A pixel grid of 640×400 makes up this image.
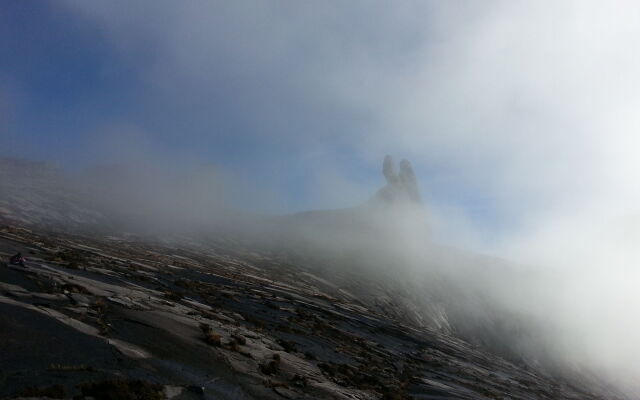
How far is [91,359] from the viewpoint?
18.7m

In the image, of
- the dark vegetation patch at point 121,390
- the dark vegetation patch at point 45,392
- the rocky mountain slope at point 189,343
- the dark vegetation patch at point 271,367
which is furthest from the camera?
the dark vegetation patch at point 271,367

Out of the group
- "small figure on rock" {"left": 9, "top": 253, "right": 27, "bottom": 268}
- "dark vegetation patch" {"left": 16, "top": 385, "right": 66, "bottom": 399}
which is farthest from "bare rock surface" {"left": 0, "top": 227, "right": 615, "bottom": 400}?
"small figure on rock" {"left": 9, "top": 253, "right": 27, "bottom": 268}

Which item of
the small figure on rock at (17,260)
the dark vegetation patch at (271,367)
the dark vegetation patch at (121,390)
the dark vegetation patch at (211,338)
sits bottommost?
the dark vegetation patch at (121,390)

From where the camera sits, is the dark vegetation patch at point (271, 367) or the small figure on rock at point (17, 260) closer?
the dark vegetation patch at point (271, 367)

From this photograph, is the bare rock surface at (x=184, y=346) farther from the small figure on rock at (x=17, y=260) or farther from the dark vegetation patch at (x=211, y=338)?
the small figure on rock at (x=17, y=260)

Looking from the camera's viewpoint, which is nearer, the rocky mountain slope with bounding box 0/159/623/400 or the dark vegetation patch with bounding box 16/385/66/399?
the dark vegetation patch with bounding box 16/385/66/399

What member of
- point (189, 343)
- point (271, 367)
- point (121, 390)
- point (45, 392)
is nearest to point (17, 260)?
point (189, 343)

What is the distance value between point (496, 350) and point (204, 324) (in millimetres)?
116267

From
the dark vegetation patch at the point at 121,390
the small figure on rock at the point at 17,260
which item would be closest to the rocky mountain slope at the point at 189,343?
the dark vegetation patch at the point at 121,390

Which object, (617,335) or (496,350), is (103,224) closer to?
(496,350)

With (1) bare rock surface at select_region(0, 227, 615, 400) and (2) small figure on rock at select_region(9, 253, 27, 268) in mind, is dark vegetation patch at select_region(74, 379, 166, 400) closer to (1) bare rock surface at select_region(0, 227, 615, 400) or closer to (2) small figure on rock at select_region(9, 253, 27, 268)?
(1) bare rock surface at select_region(0, 227, 615, 400)

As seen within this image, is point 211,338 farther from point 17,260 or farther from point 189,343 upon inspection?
point 17,260

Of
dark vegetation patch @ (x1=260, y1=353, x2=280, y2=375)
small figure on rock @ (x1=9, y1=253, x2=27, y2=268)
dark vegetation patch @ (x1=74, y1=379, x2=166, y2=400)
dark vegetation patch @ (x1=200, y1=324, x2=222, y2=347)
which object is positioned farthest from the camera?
small figure on rock @ (x1=9, y1=253, x2=27, y2=268)

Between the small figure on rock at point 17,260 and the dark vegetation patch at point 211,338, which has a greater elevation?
the small figure on rock at point 17,260
